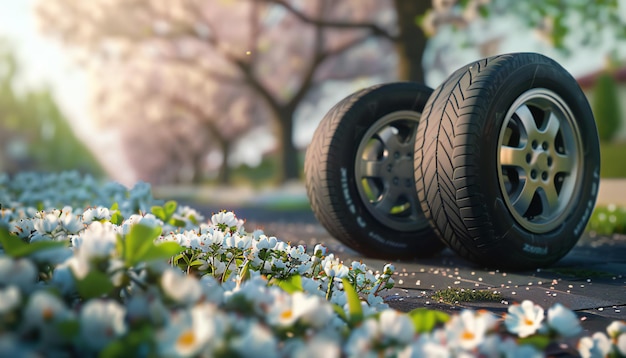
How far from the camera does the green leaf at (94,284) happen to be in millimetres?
1748

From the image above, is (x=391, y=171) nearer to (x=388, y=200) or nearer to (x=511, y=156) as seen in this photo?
(x=388, y=200)

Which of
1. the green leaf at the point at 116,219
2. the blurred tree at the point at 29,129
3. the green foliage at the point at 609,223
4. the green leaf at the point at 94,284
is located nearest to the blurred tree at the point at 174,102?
the blurred tree at the point at 29,129

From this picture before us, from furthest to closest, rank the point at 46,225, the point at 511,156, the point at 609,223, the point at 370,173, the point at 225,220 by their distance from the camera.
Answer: the point at 609,223, the point at 370,173, the point at 511,156, the point at 225,220, the point at 46,225

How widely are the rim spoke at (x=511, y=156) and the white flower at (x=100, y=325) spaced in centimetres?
335

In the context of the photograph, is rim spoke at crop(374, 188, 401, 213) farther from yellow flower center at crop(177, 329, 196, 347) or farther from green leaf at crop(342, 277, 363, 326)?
yellow flower center at crop(177, 329, 196, 347)

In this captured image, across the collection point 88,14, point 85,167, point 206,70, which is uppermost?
point 88,14

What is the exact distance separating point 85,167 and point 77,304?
63283mm

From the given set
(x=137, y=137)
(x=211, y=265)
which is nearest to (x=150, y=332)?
(x=211, y=265)

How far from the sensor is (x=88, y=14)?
20969mm

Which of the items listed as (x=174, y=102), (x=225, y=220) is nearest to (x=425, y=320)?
(x=225, y=220)

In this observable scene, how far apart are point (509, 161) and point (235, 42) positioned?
20076 millimetres

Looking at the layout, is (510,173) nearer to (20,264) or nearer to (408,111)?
(408,111)

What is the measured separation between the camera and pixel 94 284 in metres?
1.76

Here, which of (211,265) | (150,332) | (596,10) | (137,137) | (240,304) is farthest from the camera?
(137,137)
